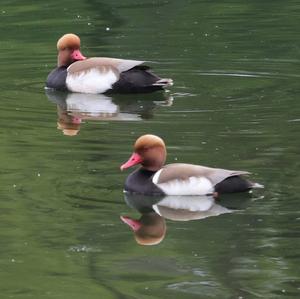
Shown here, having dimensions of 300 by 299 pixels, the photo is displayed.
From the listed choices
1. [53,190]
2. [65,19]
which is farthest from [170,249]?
[65,19]

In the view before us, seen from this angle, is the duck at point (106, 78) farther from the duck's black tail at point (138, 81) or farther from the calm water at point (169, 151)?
the calm water at point (169, 151)

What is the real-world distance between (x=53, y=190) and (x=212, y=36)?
783 centimetres

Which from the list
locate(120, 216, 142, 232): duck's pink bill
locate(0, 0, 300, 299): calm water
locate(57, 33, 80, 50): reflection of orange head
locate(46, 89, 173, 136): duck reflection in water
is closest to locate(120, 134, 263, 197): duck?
locate(0, 0, 300, 299): calm water

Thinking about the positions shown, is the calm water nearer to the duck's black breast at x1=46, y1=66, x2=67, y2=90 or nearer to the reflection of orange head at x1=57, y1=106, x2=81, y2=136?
the reflection of orange head at x1=57, y1=106, x2=81, y2=136

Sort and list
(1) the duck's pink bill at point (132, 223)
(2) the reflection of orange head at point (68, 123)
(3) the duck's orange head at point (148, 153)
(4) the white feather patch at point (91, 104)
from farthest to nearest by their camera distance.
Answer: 1. (4) the white feather patch at point (91, 104)
2. (2) the reflection of orange head at point (68, 123)
3. (3) the duck's orange head at point (148, 153)
4. (1) the duck's pink bill at point (132, 223)

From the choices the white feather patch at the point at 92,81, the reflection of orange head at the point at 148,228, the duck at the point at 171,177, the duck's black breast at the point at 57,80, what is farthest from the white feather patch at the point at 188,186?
the duck's black breast at the point at 57,80

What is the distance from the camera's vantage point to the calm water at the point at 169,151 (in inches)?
324

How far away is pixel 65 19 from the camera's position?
1961 cm

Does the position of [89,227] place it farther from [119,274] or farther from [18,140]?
[18,140]

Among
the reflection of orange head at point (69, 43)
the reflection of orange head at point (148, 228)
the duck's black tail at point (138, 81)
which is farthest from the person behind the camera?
the reflection of orange head at point (69, 43)

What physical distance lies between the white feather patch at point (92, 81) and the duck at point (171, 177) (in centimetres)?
419

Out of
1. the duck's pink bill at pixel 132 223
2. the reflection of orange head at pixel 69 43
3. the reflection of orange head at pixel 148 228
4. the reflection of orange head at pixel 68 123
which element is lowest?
the reflection of orange head at pixel 148 228

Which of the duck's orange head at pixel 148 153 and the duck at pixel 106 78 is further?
the duck at pixel 106 78

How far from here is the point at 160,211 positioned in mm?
9836
